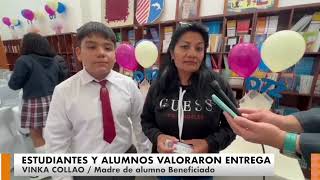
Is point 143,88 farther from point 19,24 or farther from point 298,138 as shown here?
point 19,24

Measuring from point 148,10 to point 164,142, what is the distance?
3151 mm

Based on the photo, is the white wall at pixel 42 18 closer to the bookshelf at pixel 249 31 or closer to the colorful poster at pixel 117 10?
the colorful poster at pixel 117 10

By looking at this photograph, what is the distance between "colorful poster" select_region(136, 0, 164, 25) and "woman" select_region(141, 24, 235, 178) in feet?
8.75

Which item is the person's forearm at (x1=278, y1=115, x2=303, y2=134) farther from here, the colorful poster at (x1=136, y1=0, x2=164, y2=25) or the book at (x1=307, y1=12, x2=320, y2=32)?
the colorful poster at (x1=136, y1=0, x2=164, y2=25)

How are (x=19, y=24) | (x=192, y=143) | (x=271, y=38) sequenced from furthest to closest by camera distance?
(x=19, y=24) → (x=271, y=38) → (x=192, y=143)

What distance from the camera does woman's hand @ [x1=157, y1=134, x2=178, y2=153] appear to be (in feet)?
3.36

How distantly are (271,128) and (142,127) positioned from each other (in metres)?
0.69

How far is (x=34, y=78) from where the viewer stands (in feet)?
6.98

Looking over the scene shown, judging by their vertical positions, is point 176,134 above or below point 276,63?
below

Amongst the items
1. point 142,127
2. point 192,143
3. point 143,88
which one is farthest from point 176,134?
point 143,88

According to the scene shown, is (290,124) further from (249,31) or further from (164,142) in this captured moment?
(249,31)

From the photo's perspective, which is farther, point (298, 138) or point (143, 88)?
point (143, 88)

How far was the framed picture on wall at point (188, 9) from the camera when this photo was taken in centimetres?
319

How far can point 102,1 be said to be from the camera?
4.47m
